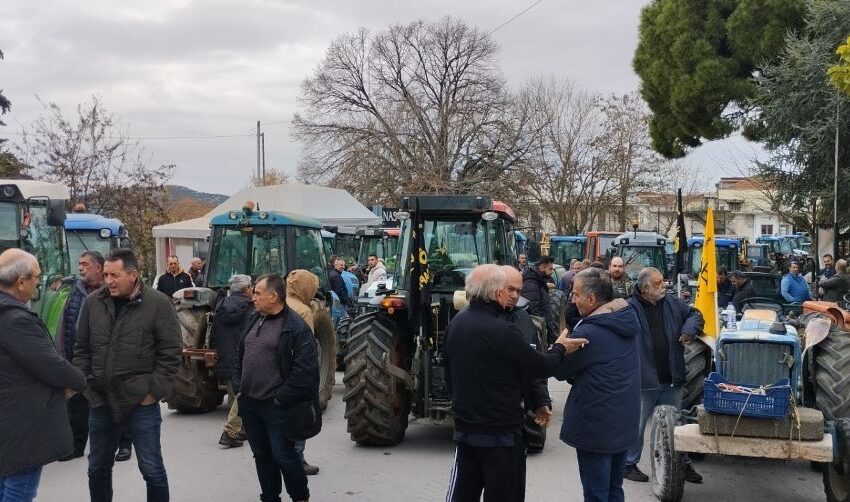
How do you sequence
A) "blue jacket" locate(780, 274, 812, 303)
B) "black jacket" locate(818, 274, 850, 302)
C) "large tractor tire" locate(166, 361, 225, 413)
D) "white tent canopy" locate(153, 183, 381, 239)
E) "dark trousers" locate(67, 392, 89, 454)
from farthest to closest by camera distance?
"white tent canopy" locate(153, 183, 381, 239)
"blue jacket" locate(780, 274, 812, 303)
"black jacket" locate(818, 274, 850, 302)
"large tractor tire" locate(166, 361, 225, 413)
"dark trousers" locate(67, 392, 89, 454)

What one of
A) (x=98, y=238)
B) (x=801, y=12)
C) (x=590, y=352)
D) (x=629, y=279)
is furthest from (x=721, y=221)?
(x=590, y=352)

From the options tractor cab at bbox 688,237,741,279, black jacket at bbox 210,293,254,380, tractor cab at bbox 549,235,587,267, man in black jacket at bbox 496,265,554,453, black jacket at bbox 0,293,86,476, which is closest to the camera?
black jacket at bbox 0,293,86,476

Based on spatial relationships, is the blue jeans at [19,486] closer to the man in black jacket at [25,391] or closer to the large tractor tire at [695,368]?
the man in black jacket at [25,391]

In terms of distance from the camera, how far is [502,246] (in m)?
9.10

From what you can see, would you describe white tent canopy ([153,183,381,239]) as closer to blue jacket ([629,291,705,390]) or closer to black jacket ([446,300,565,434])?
blue jacket ([629,291,705,390])

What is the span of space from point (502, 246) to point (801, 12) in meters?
16.6

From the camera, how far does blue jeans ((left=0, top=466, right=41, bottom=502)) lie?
4.40m

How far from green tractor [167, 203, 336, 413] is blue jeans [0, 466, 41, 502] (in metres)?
4.74

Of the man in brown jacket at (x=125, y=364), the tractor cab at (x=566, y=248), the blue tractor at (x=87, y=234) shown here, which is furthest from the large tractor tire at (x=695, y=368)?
the tractor cab at (x=566, y=248)

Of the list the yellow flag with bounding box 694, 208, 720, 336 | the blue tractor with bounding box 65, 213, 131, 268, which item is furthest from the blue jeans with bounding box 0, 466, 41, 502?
the blue tractor with bounding box 65, 213, 131, 268

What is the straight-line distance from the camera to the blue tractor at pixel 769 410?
5.95 m

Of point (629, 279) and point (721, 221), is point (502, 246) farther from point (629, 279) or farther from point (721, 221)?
point (721, 221)

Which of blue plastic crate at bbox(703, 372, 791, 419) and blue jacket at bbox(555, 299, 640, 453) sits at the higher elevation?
blue jacket at bbox(555, 299, 640, 453)

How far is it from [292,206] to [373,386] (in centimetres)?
1481
